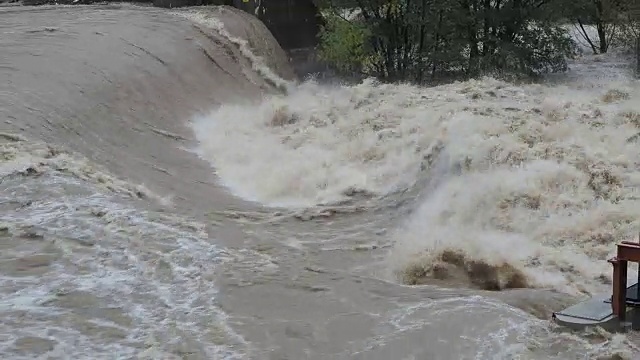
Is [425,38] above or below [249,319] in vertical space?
above

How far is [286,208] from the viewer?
7723 millimetres

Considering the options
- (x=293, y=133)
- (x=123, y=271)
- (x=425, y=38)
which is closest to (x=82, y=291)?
(x=123, y=271)

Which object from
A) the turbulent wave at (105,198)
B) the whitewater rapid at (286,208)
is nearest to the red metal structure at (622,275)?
the whitewater rapid at (286,208)

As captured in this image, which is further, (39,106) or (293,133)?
(293,133)

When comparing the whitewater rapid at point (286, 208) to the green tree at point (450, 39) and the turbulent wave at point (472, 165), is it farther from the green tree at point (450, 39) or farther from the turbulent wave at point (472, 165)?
the green tree at point (450, 39)

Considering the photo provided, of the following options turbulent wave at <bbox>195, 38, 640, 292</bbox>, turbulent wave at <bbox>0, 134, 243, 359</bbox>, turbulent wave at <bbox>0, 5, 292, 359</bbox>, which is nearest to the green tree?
turbulent wave at <bbox>195, 38, 640, 292</bbox>

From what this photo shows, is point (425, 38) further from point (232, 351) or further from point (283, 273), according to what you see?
point (232, 351)

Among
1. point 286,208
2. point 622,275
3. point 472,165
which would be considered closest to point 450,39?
point 472,165

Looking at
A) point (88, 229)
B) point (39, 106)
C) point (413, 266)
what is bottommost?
point (413, 266)

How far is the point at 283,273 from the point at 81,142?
10.3 ft

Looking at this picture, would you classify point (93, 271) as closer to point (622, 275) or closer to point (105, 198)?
point (105, 198)

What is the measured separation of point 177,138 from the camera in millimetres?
9781

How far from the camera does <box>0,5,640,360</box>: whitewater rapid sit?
4.46 meters

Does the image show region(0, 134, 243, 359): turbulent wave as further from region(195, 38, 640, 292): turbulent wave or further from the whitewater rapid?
region(195, 38, 640, 292): turbulent wave
